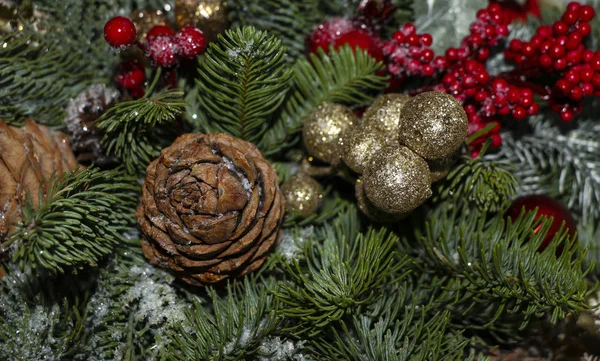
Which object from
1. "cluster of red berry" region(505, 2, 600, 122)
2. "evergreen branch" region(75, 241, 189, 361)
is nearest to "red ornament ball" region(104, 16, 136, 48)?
"evergreen branch" region(75, 241, 189, 361)

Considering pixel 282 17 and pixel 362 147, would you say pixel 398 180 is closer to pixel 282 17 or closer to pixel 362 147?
pixel 362 147

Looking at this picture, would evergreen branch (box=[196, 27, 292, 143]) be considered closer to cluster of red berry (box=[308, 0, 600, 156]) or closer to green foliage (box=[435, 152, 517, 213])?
cluster of red berry (box=[308, 0, 600, 156])

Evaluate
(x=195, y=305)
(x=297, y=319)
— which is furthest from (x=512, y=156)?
(x=195, y=305)

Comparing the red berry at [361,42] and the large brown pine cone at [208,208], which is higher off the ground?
the red berry at [361,42]

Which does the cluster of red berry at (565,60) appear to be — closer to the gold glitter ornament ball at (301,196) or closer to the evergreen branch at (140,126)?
the gold glitter ornament ball at (301,196)

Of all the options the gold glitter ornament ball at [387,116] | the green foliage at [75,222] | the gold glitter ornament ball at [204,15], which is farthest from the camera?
the gold glitter ornament ball at [204,15]

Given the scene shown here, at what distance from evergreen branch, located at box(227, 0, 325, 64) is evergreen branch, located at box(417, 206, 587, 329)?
0.36 meters

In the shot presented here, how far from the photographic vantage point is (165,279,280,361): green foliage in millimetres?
670

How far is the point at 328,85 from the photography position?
82 cm

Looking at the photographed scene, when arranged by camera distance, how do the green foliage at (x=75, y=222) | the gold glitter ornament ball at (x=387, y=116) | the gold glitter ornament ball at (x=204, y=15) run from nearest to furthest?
the green foliage at (x=75, y=222), the gold glitter ornament ball at (x=387, y=116), the gold glitter ornament ball at (x=204, y=15)

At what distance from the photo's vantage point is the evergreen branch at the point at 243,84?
69 cm

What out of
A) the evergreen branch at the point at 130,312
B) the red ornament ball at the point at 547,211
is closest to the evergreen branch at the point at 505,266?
the red ornament ball at the point at 547,211

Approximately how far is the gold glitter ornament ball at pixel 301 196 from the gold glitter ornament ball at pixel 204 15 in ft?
0.90

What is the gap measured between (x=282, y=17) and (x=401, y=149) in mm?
325
